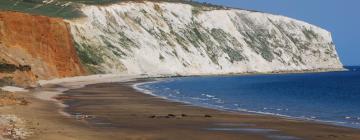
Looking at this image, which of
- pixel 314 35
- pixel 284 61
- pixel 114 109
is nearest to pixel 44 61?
pixel 114 109

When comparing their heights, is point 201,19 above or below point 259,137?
above

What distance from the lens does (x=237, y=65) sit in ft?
469

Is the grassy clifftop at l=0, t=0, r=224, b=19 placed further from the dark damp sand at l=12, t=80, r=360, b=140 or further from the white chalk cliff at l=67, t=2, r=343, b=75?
the dark damp sand at l=12, t=80, r=360, b=140

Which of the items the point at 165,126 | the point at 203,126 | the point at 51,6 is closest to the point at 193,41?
the point at 51,6

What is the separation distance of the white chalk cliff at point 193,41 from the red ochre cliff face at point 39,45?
974cm

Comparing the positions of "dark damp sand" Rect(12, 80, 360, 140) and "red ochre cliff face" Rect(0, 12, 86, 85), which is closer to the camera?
"dark damp sand" Rect(12, 80, 360, 140)

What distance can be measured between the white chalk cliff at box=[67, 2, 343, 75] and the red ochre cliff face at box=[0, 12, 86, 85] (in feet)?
32.0

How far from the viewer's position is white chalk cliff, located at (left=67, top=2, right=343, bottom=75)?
10656 centimetres

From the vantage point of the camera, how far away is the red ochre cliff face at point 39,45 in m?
71.8

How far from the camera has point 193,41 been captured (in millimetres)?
133625

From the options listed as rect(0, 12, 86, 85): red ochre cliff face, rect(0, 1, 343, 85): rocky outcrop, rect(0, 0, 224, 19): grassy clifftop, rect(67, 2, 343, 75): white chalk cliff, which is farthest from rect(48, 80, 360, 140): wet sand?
rect(0, 0, 224, 19): grassy clifftop

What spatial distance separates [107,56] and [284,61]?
69.4 meters

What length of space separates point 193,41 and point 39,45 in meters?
58.6

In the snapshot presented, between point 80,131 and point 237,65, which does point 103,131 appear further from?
point 237,65
